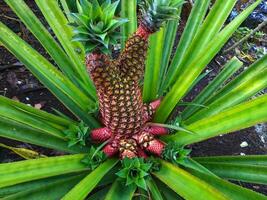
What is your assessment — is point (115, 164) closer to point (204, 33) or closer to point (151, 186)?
point (151, 186)

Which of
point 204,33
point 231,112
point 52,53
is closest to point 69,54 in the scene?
point 52,53

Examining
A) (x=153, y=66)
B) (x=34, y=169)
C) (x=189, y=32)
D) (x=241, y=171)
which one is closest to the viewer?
(x=34, y=169)

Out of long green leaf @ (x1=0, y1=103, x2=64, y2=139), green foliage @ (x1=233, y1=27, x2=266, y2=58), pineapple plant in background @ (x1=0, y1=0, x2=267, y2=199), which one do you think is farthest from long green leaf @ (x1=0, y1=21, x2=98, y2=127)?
green foliage @ (x1=233, y1=27, x2=266, y2=58)

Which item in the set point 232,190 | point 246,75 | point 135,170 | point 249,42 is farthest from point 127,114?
point 249,42

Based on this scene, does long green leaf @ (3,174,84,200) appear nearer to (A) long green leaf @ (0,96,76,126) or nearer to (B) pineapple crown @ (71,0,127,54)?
(A) long green leaf @ (0,96,76,126)

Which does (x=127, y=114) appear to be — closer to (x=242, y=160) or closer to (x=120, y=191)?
(x=120, y=191)

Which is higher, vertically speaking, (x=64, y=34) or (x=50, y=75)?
(x=64, y=34)
